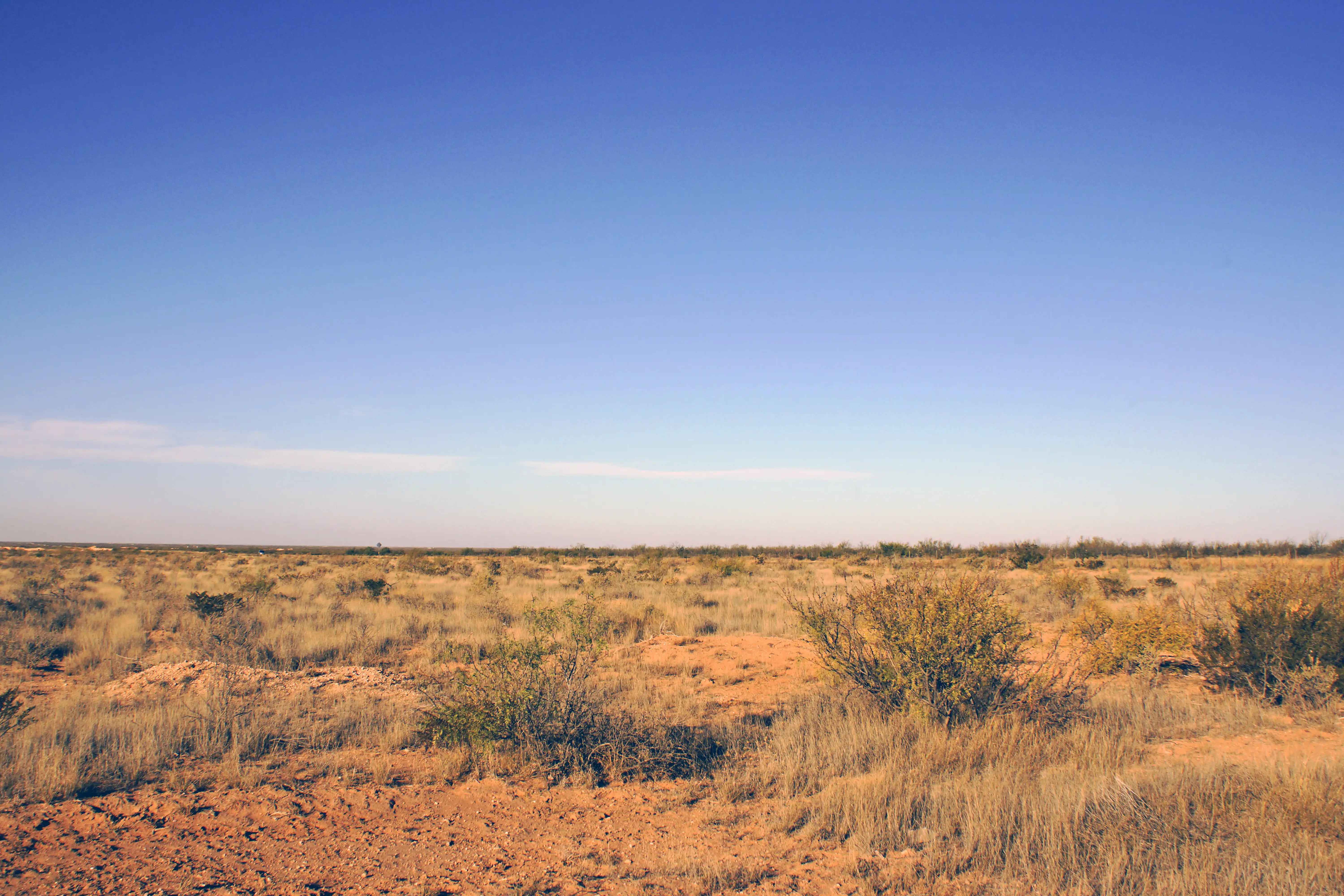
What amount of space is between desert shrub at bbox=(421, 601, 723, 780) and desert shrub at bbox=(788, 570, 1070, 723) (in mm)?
1938

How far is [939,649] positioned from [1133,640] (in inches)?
201

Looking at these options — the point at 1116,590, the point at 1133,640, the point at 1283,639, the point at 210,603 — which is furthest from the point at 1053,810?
the point at 1116,590

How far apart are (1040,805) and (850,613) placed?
11.7 ft

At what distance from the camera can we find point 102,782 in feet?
20.2

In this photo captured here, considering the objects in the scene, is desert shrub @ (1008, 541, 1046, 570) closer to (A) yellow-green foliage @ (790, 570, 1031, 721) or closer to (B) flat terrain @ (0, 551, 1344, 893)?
(B) flat terrain @ (0, 551, 1344, 893)

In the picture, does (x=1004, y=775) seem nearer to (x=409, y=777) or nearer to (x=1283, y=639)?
(x=409, y=777)

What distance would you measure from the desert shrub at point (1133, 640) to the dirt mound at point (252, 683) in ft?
31.3

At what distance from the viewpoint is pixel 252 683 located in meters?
10.0

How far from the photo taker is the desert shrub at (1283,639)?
28.1ft

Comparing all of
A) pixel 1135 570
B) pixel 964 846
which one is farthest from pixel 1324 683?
pixel 1135 570

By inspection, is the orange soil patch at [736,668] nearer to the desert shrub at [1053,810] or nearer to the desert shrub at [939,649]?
the desert shrub at [939,649]

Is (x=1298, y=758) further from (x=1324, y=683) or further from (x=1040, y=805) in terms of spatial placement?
(x=1324, y=683)

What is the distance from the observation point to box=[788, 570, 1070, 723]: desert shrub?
7480mm

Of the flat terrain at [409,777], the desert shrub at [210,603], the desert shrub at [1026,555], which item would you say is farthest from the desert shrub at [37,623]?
the desert shrub at [1026,555]
